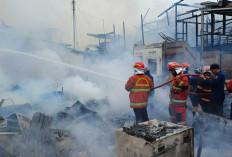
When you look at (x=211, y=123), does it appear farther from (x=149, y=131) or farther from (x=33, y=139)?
(x=33, y=139)

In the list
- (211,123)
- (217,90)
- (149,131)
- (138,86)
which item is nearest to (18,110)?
(138,86)

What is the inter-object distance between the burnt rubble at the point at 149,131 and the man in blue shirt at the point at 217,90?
2.20 m

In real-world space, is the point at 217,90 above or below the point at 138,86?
below

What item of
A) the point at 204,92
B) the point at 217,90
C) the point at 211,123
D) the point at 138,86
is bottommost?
the point at 211,123

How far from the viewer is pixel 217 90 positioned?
4832mm

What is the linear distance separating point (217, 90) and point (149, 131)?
9.18ft

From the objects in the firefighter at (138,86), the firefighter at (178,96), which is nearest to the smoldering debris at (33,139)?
the firefighter at (138,86)


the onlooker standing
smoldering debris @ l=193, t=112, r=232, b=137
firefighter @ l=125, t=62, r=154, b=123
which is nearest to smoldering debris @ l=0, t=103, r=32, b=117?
firefighter @ l=125, t=62, r=154, b=123

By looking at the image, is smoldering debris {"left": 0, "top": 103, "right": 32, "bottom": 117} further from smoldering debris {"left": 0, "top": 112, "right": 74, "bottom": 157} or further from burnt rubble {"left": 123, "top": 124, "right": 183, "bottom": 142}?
burnt rubble {"left": 123, "top": 124, "right": 183, "bottom": 142}

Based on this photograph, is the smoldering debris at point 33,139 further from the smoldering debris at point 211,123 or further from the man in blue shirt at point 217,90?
the man in blue shirt at point 217,90

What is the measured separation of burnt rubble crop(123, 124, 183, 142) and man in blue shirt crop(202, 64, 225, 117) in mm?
2205

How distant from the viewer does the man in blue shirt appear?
4.66 metres

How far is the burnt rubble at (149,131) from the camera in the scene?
2.59 meters

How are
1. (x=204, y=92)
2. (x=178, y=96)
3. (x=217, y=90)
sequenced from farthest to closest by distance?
(x=204, y=92)
(x=217, y=90)
(x=178, y=96)
